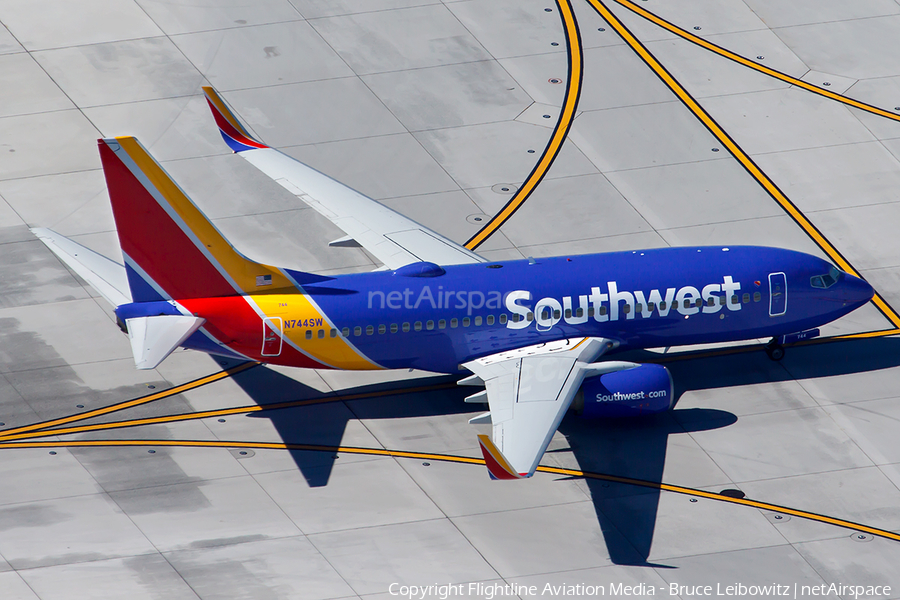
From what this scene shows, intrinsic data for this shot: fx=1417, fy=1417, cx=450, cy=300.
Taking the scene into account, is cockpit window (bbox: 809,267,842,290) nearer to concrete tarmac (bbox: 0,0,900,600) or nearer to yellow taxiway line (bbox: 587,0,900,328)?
concrete tarmac (bbox: 0,0,900,600)

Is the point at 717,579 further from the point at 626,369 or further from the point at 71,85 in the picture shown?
the point at 71,85

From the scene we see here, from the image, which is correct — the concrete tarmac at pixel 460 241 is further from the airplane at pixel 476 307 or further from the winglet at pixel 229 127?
the winglet at pixel 229 127

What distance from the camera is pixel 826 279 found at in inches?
1994

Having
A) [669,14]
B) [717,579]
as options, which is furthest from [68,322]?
[669,14]

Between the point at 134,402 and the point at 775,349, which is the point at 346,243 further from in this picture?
the point at 775,349

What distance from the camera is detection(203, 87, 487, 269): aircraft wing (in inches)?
2048

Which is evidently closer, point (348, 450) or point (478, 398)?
point (478, 398)

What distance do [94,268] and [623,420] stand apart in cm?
1889

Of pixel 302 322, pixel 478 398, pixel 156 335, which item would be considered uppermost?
pixel 156 335

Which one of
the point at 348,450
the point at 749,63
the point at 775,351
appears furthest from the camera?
the point at 749,63

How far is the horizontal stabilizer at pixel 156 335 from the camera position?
4366 centimetres

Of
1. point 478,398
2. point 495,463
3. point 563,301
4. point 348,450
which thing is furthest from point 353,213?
point 495,463

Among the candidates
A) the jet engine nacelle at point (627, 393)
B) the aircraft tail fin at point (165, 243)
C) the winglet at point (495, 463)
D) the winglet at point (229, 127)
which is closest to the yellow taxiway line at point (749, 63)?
the winglet at point (229, 127)

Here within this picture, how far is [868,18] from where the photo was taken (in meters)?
71.5
